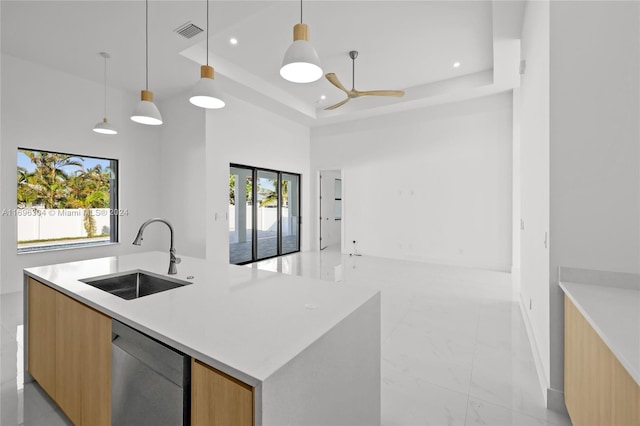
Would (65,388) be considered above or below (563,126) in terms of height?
below

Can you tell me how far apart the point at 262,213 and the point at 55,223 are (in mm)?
3565

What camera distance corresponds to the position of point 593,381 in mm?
1310

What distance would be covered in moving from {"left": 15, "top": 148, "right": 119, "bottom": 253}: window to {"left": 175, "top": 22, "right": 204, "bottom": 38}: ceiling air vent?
295cm

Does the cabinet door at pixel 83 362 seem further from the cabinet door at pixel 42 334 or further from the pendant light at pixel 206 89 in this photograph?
the pendant light at pixel 206 89

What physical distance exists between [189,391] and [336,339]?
545 millimetres

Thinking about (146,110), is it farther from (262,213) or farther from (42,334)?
(262,213)

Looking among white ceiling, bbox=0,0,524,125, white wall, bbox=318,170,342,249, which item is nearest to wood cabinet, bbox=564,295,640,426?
white ceiling, bbox=0,0,524,125

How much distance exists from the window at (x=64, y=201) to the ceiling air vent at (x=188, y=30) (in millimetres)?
2946

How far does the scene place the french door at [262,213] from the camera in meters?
6.11

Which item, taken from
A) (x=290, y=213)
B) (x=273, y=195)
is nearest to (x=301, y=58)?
(x=273, y=195)

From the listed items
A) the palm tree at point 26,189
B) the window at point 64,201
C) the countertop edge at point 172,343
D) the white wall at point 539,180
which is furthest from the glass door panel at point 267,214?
the white wall at point 539,180

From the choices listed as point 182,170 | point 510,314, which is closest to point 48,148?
point 182,170

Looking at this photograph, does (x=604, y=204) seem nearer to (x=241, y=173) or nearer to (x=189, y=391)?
(x=189, y=391)

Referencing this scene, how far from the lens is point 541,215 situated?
214 cm
